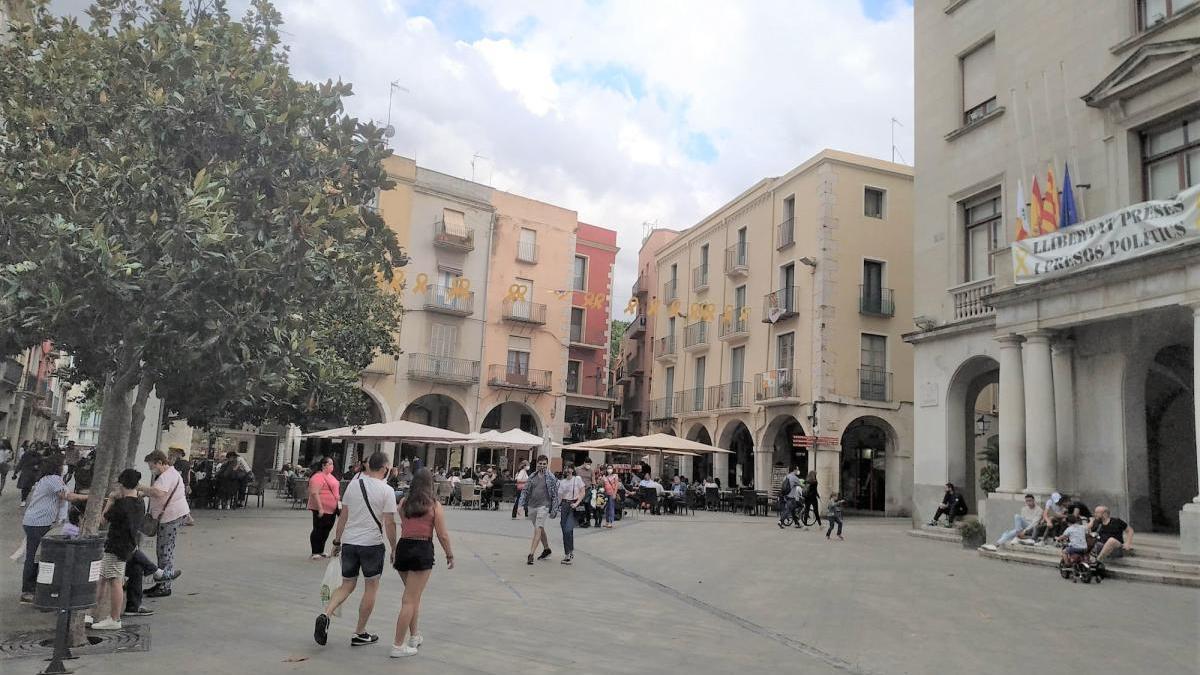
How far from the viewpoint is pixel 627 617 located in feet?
28.4

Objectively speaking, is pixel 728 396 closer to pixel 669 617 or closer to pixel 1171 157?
pixel 1171 157

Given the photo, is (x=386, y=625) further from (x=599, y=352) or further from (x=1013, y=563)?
(x=599, y=352)

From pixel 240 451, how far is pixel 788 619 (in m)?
36.8

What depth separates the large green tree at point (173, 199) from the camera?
764cm

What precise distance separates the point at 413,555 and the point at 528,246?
3370cm

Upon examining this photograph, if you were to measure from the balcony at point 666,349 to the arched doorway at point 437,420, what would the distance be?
33.6 feet

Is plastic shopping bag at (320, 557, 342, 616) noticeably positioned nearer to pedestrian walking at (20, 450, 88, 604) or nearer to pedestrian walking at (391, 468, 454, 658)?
pedestrian walking at (391, 468, 454, 658)

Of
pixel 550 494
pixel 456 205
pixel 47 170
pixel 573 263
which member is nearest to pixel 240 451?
pixel 456 205

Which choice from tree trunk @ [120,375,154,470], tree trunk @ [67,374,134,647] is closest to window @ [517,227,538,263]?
tree trunk @ [120,375,154,470]

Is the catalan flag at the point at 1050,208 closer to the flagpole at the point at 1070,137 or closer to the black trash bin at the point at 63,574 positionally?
the flagpole at the point at 1070,137

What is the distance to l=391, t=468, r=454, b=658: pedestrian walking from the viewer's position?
6.61 metres

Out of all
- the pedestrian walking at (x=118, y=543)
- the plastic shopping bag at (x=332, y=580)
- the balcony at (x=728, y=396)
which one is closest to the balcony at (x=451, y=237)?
the balcony at (x=728, y=396)

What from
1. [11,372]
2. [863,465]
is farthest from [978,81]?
[11,372]

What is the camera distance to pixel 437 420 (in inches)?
1549
